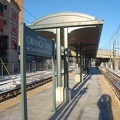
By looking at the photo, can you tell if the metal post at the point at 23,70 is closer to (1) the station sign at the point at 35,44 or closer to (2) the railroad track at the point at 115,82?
(1) the station sign at the point at 35,44

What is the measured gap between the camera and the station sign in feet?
18.2

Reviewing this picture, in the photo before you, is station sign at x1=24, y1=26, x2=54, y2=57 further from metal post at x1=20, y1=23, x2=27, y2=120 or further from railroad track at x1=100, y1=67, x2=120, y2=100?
railroad track at x1=100, y1=67, x2=120, y2=100

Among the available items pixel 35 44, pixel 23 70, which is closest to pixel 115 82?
pixel 35 44

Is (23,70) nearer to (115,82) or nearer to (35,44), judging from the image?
(35,44)

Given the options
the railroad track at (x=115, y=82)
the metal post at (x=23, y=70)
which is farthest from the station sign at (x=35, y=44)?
the railroad track at (x=115, y=82)

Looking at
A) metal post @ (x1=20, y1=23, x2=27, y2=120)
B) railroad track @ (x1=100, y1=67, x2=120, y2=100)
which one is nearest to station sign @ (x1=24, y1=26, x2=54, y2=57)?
metal post @ (x1=20, y1=23, x2=27, y2=120)

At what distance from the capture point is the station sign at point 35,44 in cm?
556

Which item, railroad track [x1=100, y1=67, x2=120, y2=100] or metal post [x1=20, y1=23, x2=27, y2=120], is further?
railroad track [x1=100, y1=67, x2=120, y2=100]

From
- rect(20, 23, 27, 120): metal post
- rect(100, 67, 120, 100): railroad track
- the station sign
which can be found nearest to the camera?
rect(20, 23, 27, 120): metal post

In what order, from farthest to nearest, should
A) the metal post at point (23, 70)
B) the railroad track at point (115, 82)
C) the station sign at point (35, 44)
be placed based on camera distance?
the railroad track at point (115, 82) → the station sign at point (35, 44) → the metal post at point (23, 70)

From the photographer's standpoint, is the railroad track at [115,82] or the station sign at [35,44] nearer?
the station sign at [35,44]

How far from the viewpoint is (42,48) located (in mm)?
7020

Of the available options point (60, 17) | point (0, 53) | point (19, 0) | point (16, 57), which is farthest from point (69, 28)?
point (19, 0)

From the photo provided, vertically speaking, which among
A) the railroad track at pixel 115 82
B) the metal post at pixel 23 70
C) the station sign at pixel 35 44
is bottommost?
the railroad track at pixel 115 82
